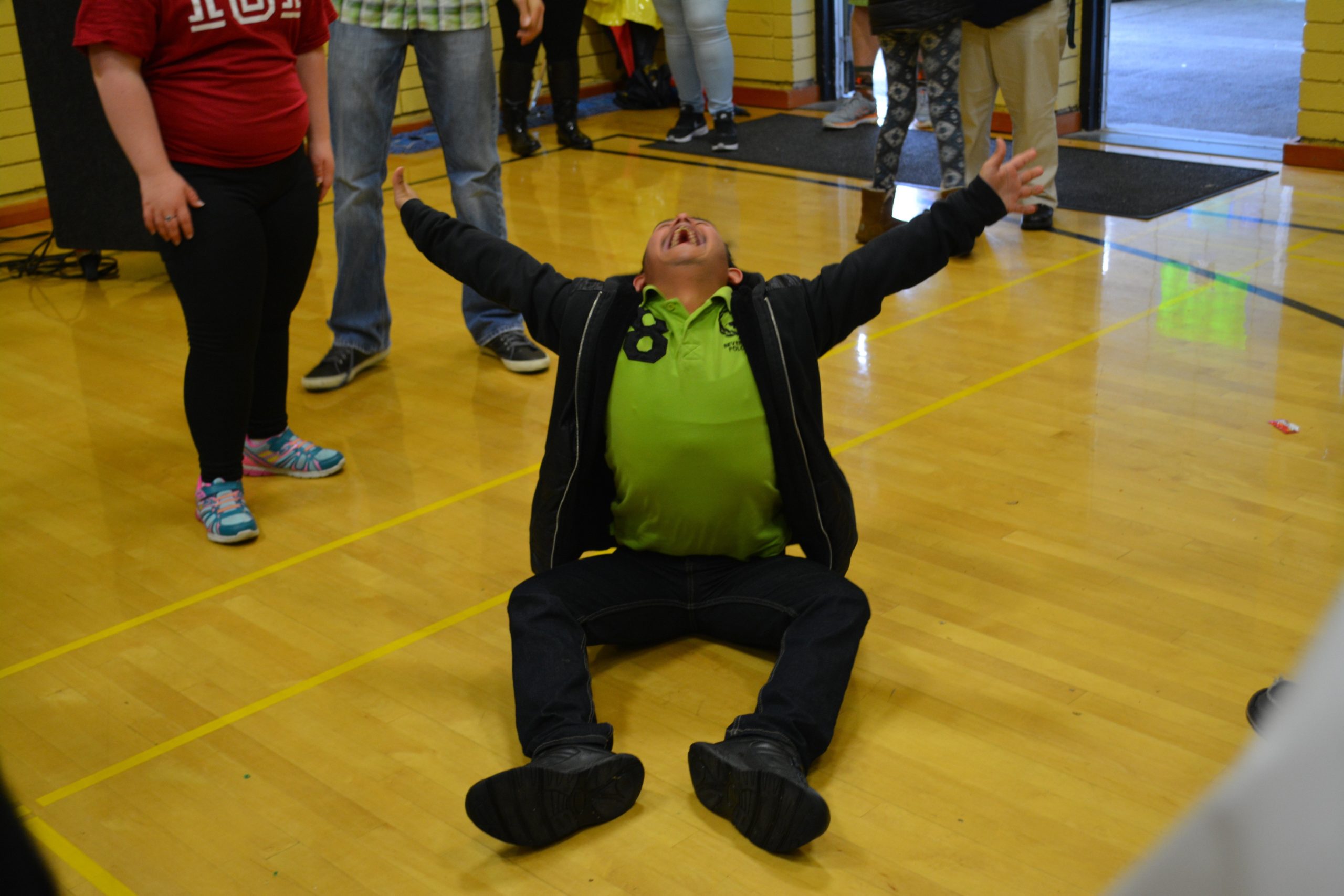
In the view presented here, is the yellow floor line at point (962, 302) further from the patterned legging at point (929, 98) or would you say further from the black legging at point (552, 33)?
the black legging at point (552, 33)

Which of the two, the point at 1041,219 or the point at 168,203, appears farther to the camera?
the point at 1041,219

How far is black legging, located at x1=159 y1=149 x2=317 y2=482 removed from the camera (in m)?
2.51

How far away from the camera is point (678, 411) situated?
6.47 ft

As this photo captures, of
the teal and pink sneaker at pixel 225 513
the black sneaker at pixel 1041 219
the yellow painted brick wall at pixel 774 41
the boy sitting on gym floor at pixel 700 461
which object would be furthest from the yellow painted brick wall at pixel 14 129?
the boy sitting on gym floor at pixel 700 461

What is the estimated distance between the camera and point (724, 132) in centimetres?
625

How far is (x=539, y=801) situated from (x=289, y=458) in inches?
60.6

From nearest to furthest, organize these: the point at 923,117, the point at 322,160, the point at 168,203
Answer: the point at 168,203 → the point at 322,160 → the point at 923,117

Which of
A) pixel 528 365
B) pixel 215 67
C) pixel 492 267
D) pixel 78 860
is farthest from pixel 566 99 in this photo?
pixel 78 860

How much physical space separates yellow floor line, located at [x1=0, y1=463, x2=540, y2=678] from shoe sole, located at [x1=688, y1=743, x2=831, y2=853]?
3.86 ft

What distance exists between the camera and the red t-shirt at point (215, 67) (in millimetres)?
2309

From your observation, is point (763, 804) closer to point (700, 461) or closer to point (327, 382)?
point (700, 461)

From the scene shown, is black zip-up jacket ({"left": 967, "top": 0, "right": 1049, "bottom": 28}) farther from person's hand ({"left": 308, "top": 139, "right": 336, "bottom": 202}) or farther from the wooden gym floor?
person's hand ({"left": 308, "top": 139, "right": 336, "bottom": 202})

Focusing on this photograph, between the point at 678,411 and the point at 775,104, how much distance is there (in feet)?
18.8

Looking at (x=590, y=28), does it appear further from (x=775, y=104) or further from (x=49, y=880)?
(x=49, y=880)
